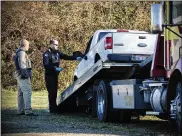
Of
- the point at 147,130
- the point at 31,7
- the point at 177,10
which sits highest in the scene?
→ the point at 31,7

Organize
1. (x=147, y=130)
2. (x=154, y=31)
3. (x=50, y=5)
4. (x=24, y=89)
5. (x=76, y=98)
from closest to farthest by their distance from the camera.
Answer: (x=154, y=31), (x=147, y=130), (x=24, y=89), (x=76, y=98), (x=50, y=5)

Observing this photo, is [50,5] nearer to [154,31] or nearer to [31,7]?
[31,7]

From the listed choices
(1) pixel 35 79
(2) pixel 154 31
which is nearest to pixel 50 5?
(1) pixel 35 79

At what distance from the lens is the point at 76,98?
48.8 ft

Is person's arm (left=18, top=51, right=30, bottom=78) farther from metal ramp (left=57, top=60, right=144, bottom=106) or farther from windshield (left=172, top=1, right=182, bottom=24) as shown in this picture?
windshield (left=172, top=1, right=182, bottom=24)

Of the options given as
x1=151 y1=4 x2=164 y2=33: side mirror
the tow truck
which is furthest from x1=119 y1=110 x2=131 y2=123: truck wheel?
x1=151 y1=4 x2=164 y2=33: side mirror

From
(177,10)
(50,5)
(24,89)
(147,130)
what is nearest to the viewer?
(177,10)

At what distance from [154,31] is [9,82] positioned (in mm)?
18464

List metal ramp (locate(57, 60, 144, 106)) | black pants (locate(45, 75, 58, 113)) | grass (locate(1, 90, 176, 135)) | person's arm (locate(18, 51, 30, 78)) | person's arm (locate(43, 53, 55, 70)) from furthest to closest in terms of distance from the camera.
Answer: black pants (locate(45, 75, 58, 113)), person's arm (locate(43, 53, 55, 70)), person's arm (locate(18, 51, 30, 78)), metal ramp (locate(57, 60, 144, 106)), grass (locate(1, 90, 176, 135))

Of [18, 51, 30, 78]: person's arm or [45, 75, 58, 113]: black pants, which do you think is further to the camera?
[45, 75, 58, 113]: black pants

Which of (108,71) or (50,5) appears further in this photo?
(50,5)

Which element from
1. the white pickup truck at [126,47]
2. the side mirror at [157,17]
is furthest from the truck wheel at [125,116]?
the side mirror at [157,17]

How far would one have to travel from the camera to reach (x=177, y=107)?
9.01 m

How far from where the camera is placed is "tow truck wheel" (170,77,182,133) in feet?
29.3
